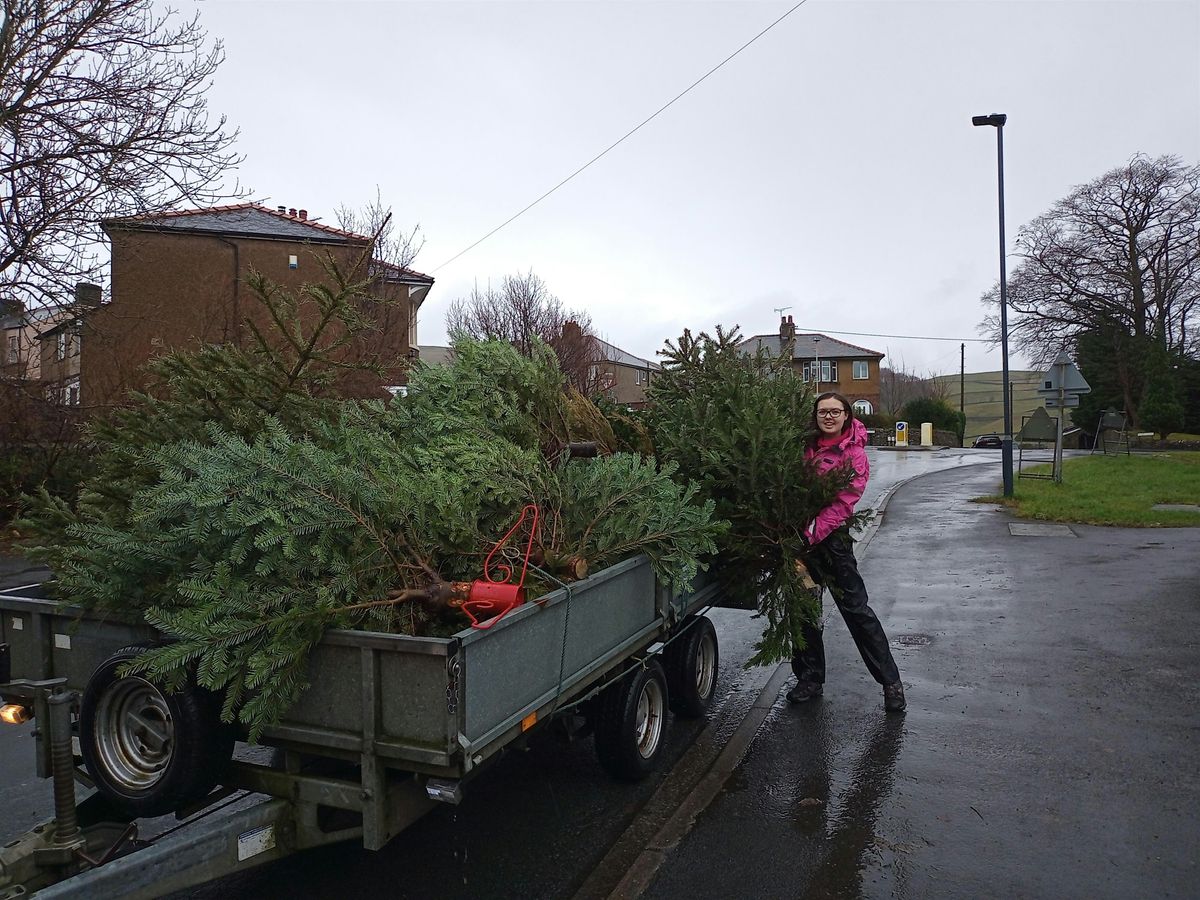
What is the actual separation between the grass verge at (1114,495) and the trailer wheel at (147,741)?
47.0ft

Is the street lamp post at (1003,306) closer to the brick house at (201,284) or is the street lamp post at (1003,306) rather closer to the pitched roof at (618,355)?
the brick house at (201,284)

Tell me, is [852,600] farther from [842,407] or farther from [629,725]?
[629,725]

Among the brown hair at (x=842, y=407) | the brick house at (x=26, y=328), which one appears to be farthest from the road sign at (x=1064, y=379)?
the brick house at (x=26, y=328)

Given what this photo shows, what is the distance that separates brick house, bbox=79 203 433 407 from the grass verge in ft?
38.1

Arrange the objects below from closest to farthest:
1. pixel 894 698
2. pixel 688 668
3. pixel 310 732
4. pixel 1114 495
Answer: pixel 310 732 → pixel 688 668 → pixel 894 698 → pixel 1114 495

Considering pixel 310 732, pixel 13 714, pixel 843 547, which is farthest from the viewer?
pixel 843 547

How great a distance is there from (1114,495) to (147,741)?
1804 centimetres

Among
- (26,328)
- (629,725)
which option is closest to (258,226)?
(26,328)

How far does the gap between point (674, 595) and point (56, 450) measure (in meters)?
14.4

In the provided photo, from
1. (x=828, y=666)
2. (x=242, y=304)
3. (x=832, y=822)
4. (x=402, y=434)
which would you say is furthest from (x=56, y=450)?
(x=832, y=822)

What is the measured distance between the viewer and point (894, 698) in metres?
5.66

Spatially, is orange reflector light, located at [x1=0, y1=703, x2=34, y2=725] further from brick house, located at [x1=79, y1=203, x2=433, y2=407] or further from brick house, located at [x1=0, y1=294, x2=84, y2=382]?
brick house, located at [x1=0, y1=294, x2=84, y2=382]

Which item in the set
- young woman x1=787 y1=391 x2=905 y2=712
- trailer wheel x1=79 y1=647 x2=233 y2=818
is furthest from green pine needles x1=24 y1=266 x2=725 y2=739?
young woman x1=787 y1=391 x2=905 y2=712

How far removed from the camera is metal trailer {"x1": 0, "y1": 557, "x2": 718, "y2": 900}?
8.47 ft
